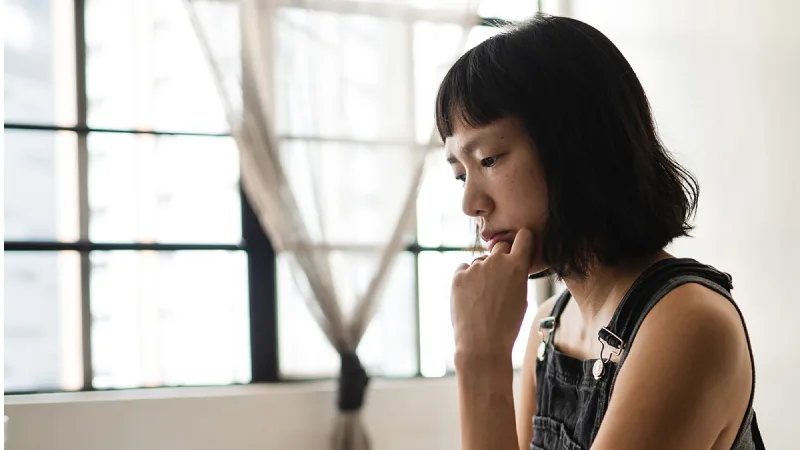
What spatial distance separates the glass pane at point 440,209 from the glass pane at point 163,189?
0.60m

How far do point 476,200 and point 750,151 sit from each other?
1225 millimetres

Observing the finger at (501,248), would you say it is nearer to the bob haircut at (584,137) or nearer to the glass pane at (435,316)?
the bob haircut at (584,137)

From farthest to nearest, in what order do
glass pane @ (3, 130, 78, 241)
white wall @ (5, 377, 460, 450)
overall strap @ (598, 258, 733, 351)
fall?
glass pane @ (3, 130, 78, 241)
white wall @ (5, 377, 460, 450)
overall strap @ (598, 258, 733, 351)

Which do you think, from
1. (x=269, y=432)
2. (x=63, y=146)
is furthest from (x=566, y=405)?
(x=63, y=146)

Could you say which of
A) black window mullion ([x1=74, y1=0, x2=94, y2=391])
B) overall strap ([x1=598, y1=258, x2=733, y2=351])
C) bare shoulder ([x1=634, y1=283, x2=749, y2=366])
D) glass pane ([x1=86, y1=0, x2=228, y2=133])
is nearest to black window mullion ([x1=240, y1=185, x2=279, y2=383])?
glass pane ([x1=86, y1=0, x2=228, y2=133])

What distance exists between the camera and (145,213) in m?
2.39

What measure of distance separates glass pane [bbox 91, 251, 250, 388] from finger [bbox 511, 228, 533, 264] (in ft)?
4.75

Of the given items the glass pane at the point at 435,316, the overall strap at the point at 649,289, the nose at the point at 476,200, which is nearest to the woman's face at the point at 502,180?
the nose at the point at 476,200

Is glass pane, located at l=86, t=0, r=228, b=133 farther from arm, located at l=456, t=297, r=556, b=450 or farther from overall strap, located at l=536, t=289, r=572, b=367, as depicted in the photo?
arm, located at l=456, t=297, r=556, b=450

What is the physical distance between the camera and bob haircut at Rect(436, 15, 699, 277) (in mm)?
1126

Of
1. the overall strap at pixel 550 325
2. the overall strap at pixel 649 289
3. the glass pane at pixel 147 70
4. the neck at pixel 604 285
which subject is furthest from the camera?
the glass pane at pixel 147 70

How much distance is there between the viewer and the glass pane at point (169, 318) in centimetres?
234

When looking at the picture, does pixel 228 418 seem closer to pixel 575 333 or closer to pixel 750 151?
pixel 575 333

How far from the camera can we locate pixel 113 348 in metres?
2.34
